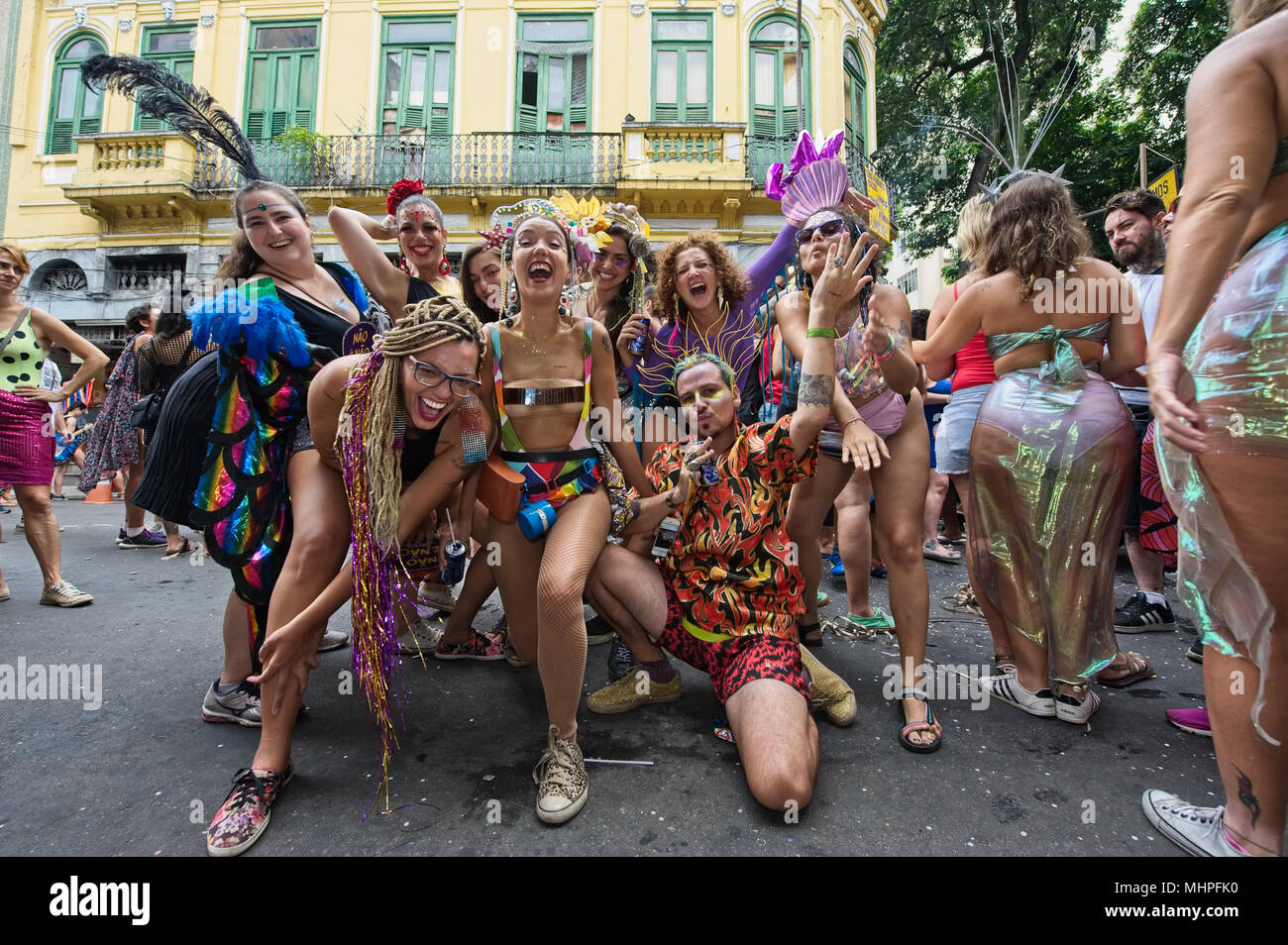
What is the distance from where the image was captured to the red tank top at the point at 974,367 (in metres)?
3.79

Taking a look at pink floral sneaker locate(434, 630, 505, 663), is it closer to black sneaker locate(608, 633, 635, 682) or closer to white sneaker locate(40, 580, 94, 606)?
black sneaker locate(608, 633, 635, 682)

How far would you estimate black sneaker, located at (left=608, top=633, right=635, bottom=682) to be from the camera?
2.99m

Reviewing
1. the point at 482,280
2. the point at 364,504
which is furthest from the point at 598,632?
the point at 482,280

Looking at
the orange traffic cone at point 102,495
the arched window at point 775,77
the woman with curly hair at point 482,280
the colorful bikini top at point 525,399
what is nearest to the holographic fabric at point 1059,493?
the colorful bikini top at point 525,399

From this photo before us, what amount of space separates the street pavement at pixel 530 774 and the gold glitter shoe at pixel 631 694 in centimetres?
5

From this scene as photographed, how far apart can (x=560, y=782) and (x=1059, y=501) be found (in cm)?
208

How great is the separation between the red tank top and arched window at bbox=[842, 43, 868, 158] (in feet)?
36.8

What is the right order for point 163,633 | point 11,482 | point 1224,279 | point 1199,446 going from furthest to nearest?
point 11,482 < point 163,633 < point 1224,279 < point 1199,446

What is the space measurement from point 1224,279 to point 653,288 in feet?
8.11

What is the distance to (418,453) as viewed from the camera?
2.32 metres

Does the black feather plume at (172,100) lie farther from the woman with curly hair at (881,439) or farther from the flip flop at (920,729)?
the flip flop at (920,729)

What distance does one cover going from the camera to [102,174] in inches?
514
